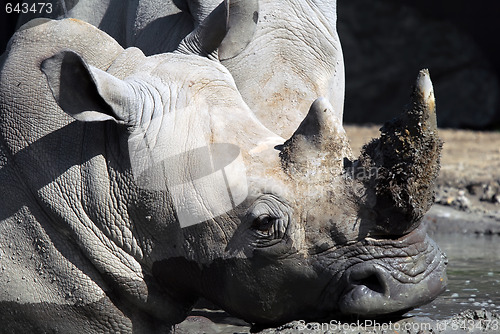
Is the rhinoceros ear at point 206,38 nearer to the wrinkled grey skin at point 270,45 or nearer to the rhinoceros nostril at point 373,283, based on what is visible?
the wrinkled grey skin at point 270,45

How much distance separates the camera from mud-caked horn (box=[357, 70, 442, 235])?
313 cm

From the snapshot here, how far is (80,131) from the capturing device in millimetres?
3600

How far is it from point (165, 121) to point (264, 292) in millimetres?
766

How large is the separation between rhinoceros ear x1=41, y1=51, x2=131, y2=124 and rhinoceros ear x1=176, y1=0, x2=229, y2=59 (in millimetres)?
611

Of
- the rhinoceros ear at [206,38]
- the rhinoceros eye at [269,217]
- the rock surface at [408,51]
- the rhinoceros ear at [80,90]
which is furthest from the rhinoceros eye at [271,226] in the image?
the rock surface at [408,51]

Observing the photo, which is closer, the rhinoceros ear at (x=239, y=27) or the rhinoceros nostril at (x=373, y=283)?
the rhinoceros nostril at (x=373, y=283)

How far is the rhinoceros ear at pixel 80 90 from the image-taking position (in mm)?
3307

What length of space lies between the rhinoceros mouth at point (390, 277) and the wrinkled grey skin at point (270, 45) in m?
0.92

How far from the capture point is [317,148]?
3361 mm

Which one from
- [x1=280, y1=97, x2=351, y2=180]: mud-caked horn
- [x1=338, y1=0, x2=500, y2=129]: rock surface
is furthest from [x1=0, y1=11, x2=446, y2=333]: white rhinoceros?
[x1=338, y1=0, x2=500, y2=129]: rock surface

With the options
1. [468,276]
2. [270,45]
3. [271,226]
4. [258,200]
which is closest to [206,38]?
[270,45]

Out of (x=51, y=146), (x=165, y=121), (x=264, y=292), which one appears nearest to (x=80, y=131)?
(x=51, y=146)

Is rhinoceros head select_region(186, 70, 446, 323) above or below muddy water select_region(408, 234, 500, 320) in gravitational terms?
above

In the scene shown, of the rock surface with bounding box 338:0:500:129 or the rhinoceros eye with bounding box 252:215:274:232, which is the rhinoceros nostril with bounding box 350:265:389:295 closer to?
the rhinoceros eye with bounding box 252:215:274:232
